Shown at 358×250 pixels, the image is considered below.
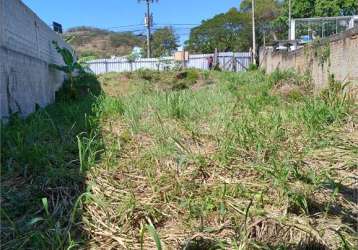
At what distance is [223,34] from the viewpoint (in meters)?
42.4

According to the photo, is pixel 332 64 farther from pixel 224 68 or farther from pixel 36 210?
pixel 224 68

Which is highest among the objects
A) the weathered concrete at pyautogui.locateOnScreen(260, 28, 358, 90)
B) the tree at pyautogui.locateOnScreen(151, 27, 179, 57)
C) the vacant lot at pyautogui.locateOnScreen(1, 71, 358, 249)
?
the tree at pyautogui.locateOnScreen(151, 27, 179, 57)

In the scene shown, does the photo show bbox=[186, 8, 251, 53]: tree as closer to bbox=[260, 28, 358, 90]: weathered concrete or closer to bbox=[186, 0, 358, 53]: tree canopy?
bbox=[186, 0, 358, 53]: tree canopy

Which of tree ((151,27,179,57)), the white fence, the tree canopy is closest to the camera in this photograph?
the white fence

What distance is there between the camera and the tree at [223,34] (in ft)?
134

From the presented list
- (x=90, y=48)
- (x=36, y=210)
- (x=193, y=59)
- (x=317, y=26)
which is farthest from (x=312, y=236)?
(x=90, y=48)

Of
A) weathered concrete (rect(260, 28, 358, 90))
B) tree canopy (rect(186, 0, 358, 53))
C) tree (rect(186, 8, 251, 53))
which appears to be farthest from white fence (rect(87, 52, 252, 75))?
weathered concrete (rect(260, 28, 358, 90))

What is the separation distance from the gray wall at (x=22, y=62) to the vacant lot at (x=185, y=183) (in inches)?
41.2

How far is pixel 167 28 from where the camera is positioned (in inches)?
1903

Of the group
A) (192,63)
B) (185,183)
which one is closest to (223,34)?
(192,63)

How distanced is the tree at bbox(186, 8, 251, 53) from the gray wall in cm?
3202

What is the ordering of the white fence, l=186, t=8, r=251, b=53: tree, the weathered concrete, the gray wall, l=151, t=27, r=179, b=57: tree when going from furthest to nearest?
l=151, t=27, r=179, b=57: tree < l=186, t=8, r=251, b=53: tree < the white fence < the weathered concrete < the gray wall

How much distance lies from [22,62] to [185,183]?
4515 millimetres

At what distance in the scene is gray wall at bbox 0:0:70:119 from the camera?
225 inches
